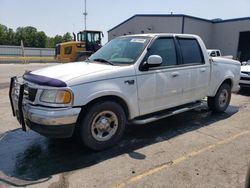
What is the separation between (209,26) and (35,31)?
7277 cm

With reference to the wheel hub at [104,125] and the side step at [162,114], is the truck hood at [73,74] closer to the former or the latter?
the wheel hub at [104,125]

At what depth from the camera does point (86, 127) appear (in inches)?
173

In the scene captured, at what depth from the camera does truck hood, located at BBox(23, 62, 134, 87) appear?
165 inches

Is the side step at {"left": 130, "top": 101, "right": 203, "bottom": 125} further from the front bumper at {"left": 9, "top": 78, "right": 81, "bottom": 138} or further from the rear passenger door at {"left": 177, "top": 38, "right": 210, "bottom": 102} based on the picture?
the front bumper at {"left": 9, "top": 78, "right": 81, "bottom": 138}

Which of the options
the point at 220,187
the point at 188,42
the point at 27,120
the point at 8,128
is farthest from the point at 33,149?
the point at 188,42

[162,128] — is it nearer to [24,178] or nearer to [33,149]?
[33,149]

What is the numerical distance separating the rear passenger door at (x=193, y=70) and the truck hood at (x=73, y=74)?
5.41 ft

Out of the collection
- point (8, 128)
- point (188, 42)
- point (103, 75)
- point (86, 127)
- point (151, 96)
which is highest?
point (188, 42)

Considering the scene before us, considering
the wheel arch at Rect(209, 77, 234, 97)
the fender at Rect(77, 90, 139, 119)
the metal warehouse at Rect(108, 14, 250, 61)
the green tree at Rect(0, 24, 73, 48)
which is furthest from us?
the green tree at Rect(0, 24, 73, 48)

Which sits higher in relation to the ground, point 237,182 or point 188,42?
point 188,42

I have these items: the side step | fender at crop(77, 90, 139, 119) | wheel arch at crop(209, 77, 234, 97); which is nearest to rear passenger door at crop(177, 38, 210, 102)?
the side step

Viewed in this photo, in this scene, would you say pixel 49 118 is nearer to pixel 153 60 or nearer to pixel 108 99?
pixel 108 99

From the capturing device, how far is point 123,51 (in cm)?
545

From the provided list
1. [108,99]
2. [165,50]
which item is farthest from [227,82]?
[108,99]
